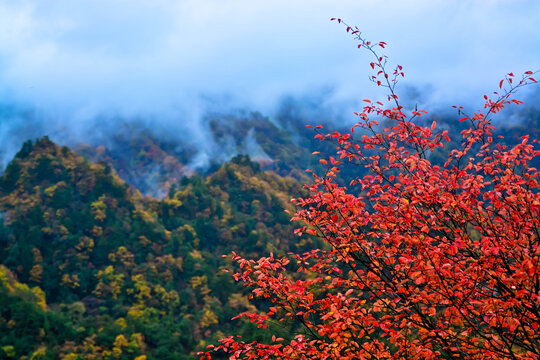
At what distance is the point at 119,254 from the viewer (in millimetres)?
49406

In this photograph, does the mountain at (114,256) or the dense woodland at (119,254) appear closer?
the dense woodland at (119,254)

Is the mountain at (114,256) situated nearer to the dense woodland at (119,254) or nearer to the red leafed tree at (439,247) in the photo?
the dense woodland at (119,254)

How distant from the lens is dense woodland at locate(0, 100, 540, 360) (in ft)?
111

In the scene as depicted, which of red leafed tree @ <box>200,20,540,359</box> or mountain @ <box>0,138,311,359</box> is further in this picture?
mountain @ <box>0,138,311,359</box>

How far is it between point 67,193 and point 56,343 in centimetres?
2591

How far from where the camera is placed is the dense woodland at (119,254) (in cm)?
3391

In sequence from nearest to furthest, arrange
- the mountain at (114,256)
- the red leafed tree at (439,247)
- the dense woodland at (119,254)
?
the red leafed tree at (439,247), the dense woodland at (119,254), the mountain at (114,256)

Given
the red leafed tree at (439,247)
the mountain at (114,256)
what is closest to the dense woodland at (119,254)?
the mountain at (114,256)

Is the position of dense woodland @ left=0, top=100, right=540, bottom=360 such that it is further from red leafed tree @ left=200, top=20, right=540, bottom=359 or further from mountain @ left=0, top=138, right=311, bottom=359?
red leafed tree @ left=200, top=20, right=540, bottom=359

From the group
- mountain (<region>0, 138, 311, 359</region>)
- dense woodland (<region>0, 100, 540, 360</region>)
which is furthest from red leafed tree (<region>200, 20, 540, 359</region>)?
mountain (<region>0, 138, 311, 359</region>)

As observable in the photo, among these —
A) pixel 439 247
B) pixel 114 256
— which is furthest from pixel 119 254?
pixel 439 247

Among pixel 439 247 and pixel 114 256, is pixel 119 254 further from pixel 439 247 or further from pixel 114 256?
pixel 439 247

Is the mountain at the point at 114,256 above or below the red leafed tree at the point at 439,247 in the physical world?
above

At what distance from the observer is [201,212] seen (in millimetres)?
65125
